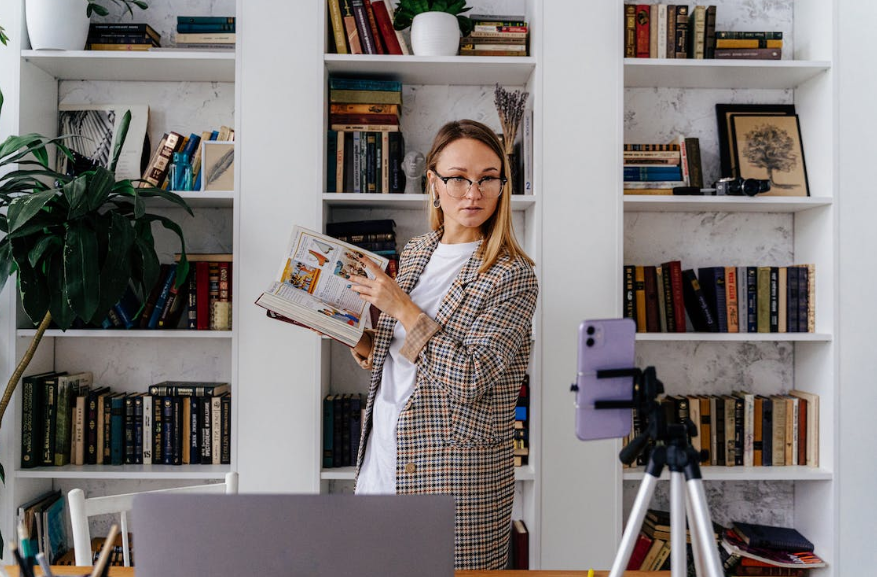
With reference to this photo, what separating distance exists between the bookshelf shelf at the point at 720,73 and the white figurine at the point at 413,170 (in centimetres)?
82

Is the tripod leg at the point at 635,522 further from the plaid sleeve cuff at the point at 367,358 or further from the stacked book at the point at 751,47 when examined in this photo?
the stacked book at the point at 751,47

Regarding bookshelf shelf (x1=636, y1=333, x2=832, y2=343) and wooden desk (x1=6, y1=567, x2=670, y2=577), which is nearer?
wooden desk (x1=6, y1=567, x2=670, y2=577)

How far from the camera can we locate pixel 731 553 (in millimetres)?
2393

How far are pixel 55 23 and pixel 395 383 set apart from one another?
5.83 ft

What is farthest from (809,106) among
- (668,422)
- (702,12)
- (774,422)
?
(668,422)

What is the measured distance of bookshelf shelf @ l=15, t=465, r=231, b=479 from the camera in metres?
2.24

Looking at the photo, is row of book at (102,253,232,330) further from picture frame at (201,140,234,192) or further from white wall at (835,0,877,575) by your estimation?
white wall at (835,0,877,575)

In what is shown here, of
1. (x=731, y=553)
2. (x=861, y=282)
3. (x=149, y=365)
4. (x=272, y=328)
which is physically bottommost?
(x=731, y=553)

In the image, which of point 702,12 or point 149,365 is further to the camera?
point 149,365

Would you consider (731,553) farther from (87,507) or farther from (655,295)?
(87,507)

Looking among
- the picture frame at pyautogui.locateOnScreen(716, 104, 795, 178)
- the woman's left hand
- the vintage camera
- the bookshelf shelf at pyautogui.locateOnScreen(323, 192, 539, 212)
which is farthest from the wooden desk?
the picture frame at pyautogui.locateOnScreen(716, 104, 795, 178)

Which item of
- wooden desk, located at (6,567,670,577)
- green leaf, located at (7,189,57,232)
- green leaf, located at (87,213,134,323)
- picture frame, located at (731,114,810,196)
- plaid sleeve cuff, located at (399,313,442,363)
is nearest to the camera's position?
wooden desk, located at (6,567,670,577)

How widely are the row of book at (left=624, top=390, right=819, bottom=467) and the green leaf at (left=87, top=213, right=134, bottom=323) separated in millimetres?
1817

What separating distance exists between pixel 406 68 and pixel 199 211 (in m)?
0.99
